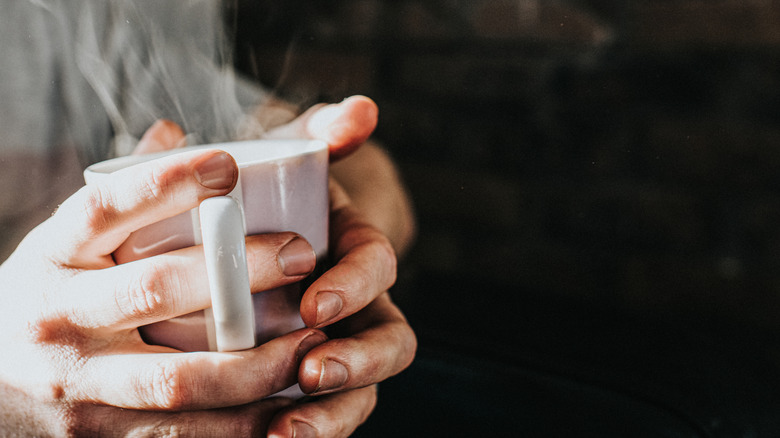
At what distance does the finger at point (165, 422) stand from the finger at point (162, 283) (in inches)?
2.0

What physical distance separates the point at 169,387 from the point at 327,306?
79mm

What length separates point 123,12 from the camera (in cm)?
40

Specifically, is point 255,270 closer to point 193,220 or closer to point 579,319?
point 193,220

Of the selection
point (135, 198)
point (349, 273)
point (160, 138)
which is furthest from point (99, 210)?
point (160, 138)

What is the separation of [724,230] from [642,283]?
0.06 meters

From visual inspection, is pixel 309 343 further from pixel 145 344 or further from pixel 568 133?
pixel 568 133

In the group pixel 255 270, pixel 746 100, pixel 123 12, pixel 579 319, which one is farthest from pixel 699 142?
pixel 123 12

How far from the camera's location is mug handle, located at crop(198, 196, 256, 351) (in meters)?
0.18

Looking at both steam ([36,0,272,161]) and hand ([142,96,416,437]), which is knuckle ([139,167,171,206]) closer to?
hand ([142,96,416,437])

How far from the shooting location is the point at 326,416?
0.26 meters

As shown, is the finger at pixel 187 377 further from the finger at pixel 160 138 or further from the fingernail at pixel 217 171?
the finger at pixel 160 138

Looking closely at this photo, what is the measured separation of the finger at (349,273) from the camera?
0.80 feet

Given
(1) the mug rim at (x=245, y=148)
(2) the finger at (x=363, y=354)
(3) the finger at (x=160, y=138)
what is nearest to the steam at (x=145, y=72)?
(3) the finger at (x=160, y=138)

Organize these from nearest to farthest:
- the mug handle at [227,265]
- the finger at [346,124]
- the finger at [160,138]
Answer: the mug handle at [227,265]
the finger at [346,124]
the finger at [160,138]
